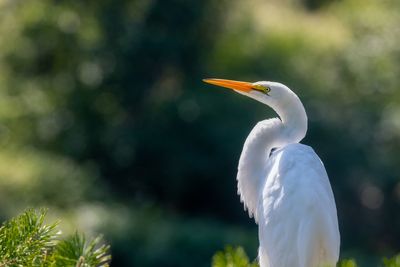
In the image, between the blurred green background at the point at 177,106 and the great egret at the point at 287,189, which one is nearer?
the great egret at the point at 287,189

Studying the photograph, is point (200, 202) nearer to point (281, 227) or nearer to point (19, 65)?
point (19, 65)

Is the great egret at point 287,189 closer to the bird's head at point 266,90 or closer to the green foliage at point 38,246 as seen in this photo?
the bird's head at point 266,90

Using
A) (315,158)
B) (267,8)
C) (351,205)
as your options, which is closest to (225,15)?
(351,205)

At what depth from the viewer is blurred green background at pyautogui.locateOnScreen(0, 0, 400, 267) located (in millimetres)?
14422

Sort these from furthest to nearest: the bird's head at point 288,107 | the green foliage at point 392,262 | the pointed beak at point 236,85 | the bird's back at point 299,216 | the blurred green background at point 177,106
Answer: the blurred green background at point 177,106 → the pointed beak at point 236,85 → the bird's head at point 288,107 → the bird's back at point 299,216 → the green foliage at point 392,262

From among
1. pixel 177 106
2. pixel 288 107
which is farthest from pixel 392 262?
pixel 177 106

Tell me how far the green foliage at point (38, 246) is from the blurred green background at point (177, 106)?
36.3 feet

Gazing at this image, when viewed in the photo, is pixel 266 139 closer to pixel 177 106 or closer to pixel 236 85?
pixel 236 85

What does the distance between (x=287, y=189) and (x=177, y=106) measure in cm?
1066

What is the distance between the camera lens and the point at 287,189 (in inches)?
154

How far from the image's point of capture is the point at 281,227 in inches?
153

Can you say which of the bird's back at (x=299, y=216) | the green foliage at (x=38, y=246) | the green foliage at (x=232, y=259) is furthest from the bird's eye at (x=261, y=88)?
the green foliage at (x=38, y=246)

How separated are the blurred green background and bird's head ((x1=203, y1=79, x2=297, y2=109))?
30.4 feet

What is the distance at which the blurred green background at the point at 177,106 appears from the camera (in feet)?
47.3
